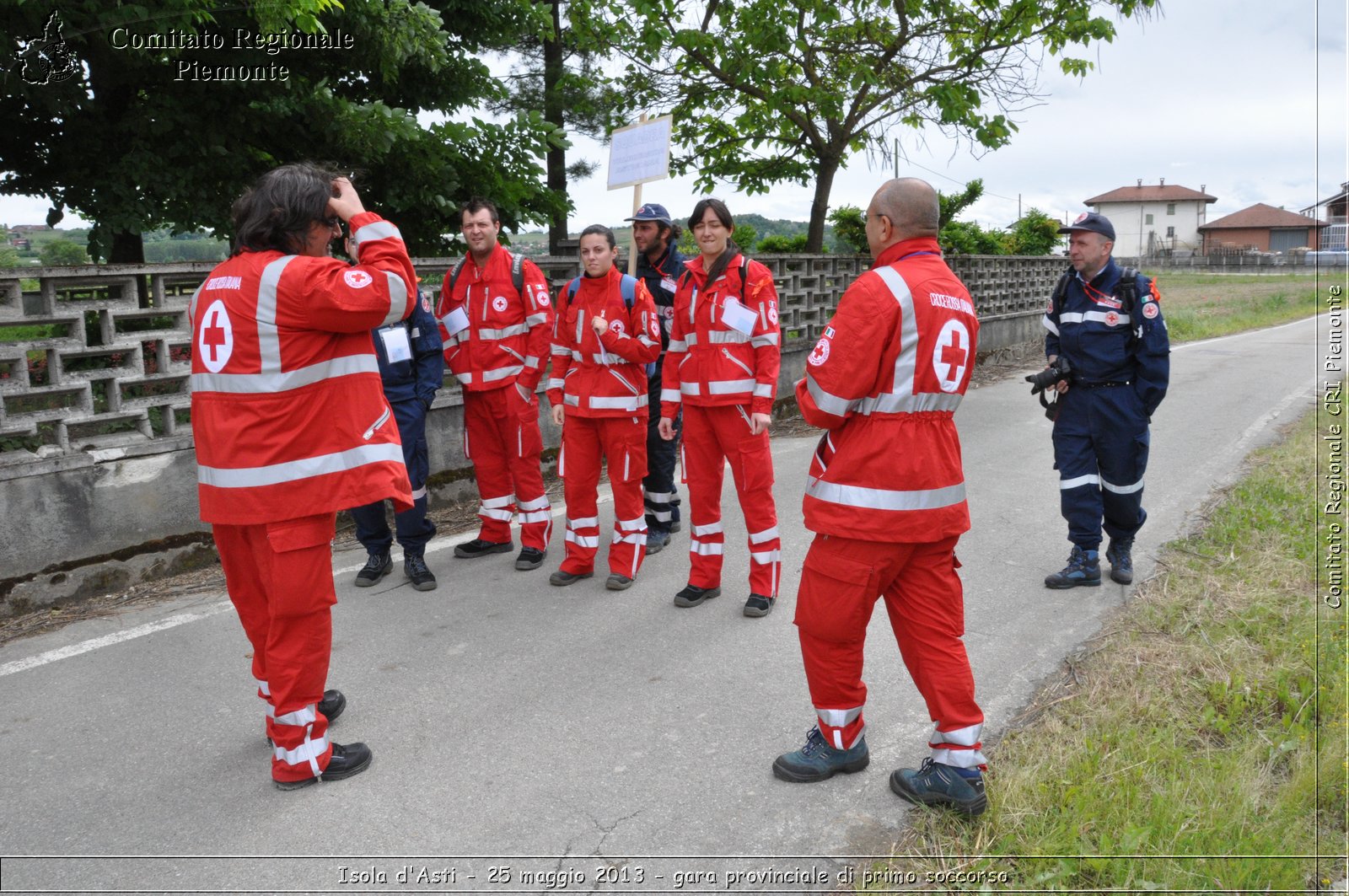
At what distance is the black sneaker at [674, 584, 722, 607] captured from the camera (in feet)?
17.4

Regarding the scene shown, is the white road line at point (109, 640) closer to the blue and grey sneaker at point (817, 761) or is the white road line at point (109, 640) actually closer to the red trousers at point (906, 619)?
the blue and grey sneaker at point (817, 761)

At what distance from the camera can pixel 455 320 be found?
6.06 metres

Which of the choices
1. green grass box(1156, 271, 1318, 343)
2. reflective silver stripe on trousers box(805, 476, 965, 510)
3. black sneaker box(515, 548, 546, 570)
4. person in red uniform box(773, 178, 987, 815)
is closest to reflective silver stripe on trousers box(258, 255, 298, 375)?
person in red uniform box(773, 178, 987, 815)

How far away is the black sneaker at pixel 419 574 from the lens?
5613mm

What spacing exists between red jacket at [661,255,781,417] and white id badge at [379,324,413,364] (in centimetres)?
167

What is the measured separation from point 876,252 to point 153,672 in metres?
3.74

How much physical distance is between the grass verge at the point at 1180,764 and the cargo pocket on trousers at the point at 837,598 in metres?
0.68

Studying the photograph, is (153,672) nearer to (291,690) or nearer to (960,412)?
(291,690)

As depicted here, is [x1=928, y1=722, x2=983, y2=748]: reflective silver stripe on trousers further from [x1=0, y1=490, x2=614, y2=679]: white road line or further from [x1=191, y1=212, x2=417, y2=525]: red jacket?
[x1=0, y1=490, x2=614, y2=679]: white road line

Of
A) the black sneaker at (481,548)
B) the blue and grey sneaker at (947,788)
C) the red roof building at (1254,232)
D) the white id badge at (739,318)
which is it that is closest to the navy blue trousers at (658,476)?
the black sneaker at (481,548)

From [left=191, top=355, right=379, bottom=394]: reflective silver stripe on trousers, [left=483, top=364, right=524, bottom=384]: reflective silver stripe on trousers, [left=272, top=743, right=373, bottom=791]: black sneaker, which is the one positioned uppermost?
[left=191, top=355, right=379, bottom=394]: reflective silver stripe on trousers

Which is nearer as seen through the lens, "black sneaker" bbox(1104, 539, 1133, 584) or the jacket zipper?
the jacket zipper

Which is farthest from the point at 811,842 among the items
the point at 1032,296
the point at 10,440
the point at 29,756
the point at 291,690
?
the point at 1032,296

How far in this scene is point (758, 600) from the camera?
517cm
